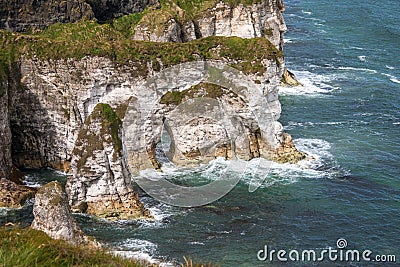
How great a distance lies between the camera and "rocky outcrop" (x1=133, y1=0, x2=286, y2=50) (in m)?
62.4

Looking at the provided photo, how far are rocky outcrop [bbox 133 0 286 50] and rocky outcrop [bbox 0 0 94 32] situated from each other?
21.8 ft

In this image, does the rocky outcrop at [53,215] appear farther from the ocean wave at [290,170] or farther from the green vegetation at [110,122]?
the ocean wave at [290,170]

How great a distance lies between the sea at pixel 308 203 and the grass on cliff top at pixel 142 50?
891cm

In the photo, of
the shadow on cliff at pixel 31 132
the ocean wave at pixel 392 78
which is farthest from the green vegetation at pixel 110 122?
the ocean wave at pixel 392 78

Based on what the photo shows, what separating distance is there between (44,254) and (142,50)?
35.8 meters

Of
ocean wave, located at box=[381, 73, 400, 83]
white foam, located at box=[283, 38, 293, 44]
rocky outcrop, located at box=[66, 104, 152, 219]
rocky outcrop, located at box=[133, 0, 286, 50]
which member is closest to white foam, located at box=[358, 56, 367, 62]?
ocean wave, located at box=[381, 73, 400, 83]

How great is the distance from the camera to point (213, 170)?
49.5m

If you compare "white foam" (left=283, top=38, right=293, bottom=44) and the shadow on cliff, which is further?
"white foam" (left=283, top=38, right=293, bottom=44)

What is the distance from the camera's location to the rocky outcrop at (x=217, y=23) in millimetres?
62438

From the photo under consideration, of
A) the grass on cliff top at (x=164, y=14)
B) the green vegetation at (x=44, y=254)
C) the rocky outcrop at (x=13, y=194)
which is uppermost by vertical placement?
the grass on cliff top at (x=164, y=14)

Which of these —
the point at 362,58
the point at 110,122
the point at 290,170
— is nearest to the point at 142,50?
the point at 110,122

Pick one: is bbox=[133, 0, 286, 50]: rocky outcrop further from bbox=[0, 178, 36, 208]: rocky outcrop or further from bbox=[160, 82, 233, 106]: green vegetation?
bbox=[0, 178, 36, 208]: rocky outcrop

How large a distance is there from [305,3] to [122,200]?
86914 mm

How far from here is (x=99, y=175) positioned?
139 feet
